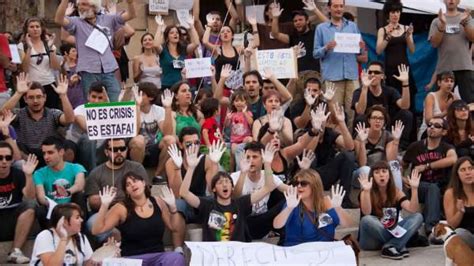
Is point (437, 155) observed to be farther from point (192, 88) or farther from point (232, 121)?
point (192, 88)

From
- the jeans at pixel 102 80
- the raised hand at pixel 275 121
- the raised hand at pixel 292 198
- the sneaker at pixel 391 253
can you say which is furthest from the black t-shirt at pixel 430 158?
the jeans at pixel 102 80

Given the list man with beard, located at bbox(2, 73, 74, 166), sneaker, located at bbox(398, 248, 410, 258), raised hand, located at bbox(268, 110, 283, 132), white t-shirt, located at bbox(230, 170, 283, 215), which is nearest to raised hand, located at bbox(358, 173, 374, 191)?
sneaker, located at bbox(398, 248, 410, 258)

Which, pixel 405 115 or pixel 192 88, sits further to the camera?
pixel 192 88

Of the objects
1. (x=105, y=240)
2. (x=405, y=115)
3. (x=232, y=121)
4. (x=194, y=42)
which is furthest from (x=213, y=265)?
(x=194, y=42)

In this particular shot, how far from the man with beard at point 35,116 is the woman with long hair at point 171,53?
107 inches

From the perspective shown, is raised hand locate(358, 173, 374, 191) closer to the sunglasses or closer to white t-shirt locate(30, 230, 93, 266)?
the sunglasses

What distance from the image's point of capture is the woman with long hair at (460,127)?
12.7 metres

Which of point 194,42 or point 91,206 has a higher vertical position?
point 194,42

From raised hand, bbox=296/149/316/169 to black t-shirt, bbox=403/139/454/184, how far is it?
3.85ft

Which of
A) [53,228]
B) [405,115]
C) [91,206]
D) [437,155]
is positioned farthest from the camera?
[405,115]

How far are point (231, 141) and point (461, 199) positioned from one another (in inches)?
110

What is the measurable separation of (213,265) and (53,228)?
142cm

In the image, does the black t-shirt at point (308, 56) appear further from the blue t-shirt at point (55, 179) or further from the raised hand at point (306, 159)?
the blue t-shirt at point (55, 179)

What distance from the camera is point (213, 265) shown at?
1019 cm
